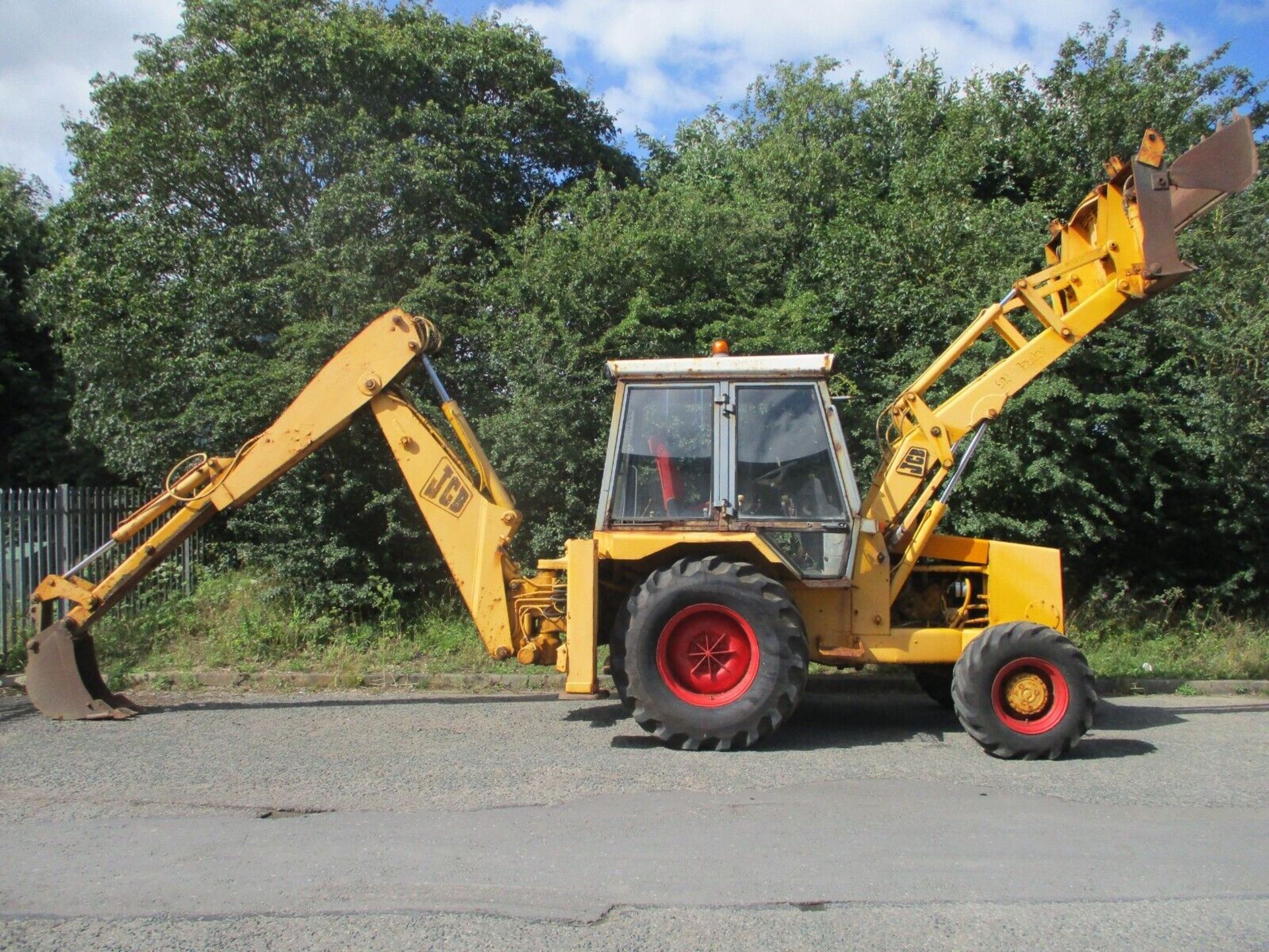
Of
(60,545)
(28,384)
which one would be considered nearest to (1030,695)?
(60,545)

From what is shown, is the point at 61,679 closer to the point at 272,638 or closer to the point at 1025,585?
the point at 272,638

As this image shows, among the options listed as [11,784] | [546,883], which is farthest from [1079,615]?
[11,784]

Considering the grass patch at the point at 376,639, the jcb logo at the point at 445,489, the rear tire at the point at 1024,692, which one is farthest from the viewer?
the grass patch at the point at 376,639

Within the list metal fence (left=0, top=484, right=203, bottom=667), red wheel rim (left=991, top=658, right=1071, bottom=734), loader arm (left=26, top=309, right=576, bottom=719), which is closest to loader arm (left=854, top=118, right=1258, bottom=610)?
red wheel rim (left=991, top=658, right=1071, bottom=734)

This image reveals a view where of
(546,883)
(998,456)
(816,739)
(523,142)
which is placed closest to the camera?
(546,883)

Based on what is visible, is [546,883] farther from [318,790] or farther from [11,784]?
[11,784]

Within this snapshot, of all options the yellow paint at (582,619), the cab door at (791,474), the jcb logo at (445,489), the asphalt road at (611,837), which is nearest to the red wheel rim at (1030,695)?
the asphalt road at (611,837)

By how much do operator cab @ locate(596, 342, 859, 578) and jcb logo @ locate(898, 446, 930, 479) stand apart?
1.75 feet

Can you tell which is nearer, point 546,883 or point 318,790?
point 546,883

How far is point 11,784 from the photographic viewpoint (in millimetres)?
6383

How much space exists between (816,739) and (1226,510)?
268 inches

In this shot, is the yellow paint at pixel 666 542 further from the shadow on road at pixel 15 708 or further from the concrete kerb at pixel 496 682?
the shadow on road at pixel 15 708

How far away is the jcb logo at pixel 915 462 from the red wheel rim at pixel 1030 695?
1561mm

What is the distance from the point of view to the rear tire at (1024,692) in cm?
701
